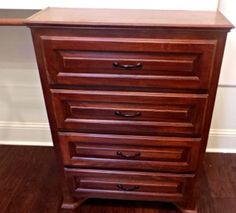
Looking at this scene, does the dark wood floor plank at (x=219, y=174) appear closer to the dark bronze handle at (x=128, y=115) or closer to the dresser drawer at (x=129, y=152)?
the dresser drawer at (x=129, y=152)

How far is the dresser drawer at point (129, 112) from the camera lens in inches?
43.4

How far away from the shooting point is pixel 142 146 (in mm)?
1237

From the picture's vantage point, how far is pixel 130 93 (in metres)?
1.10

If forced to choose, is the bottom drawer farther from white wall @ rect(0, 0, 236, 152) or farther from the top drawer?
white wall @ rect(0, 0, 236, 152)

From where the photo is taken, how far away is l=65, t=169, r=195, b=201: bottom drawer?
132cm

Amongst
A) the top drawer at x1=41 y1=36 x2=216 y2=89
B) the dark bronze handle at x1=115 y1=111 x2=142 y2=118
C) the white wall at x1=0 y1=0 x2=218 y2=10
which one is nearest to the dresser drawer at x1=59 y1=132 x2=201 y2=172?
the dark bronze handle at x1=115 y1=111 x2=142 y2=118

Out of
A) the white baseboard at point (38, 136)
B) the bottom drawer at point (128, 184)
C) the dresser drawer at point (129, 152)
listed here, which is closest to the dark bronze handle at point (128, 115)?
the dresser drawer at point (129, 152)

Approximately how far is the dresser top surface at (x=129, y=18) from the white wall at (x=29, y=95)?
0.49ft

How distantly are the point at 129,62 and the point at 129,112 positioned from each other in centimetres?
22

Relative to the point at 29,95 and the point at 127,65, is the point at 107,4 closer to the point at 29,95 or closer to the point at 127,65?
the point at 127,65

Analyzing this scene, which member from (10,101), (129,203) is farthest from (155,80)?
(10,101)

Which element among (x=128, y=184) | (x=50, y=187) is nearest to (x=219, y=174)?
(x=128, y=184)

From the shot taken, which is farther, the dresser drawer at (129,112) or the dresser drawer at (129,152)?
the dresser drawer at (129,152)

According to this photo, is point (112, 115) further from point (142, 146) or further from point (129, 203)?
point (129, 203)
